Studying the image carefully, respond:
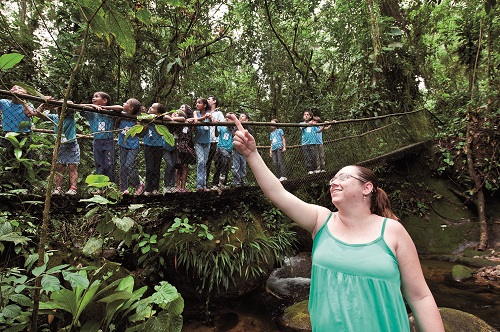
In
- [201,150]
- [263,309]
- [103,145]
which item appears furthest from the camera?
[263,309]

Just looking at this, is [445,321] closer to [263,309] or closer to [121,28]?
[263,309]

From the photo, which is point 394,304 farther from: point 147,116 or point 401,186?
point 401,186

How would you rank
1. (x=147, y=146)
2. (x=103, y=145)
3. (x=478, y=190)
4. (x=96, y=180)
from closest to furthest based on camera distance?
(x=96, y=180), (x=103, y=145), (x=147, y=146), (x=478, y=190)

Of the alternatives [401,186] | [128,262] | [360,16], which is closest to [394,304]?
[128,262]

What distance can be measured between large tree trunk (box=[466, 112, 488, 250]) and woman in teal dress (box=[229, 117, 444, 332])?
5992 millimetres

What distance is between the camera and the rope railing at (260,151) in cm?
296

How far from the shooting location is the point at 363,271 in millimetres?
844

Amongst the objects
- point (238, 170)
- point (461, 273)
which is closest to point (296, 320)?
point (238, 170)

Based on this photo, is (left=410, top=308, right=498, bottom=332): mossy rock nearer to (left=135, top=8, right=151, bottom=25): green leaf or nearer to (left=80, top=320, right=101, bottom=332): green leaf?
(left=80, top=320, right=101, bottom=332): green leaf

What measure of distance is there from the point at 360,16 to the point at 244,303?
7.08 meters

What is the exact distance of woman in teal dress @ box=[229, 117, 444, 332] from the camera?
0.83 m

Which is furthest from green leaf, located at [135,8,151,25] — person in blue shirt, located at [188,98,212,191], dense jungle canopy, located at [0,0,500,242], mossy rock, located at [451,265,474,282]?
mossy rock, located at [451,265,474,282]

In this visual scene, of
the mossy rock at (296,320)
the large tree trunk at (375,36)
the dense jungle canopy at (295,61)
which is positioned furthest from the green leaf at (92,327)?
the large tree trunk at (375,36)

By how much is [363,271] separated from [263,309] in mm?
3174
